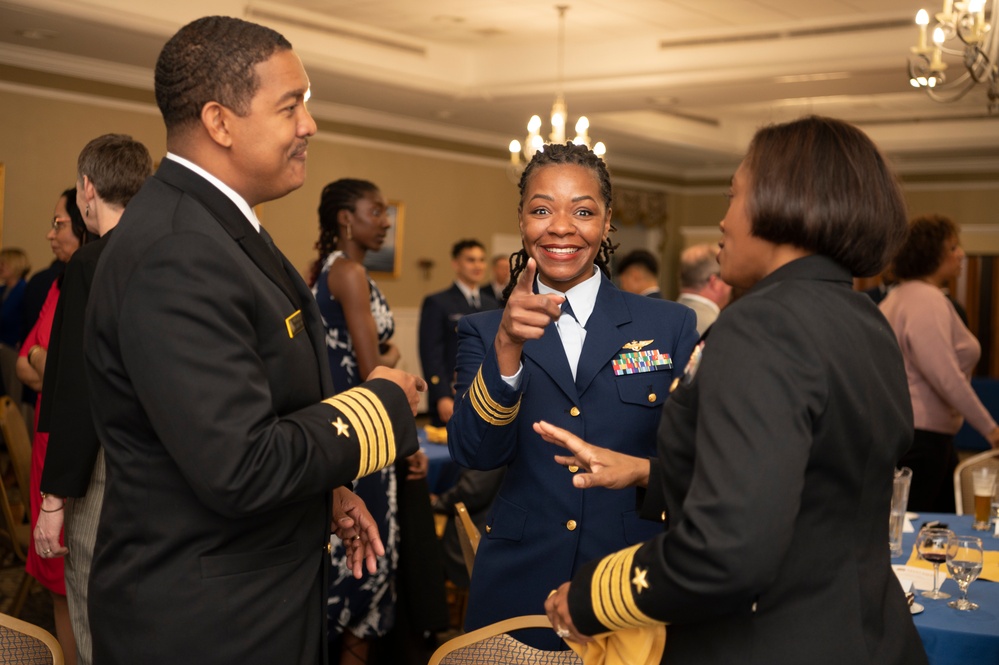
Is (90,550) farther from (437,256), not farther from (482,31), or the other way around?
(437,256)

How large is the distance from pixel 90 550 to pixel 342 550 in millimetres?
1153

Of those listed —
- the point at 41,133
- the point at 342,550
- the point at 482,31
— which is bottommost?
the point at 342,550

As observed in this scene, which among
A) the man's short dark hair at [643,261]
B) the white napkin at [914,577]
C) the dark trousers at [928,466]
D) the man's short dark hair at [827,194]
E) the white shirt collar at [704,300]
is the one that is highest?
the man's short dark hair at [827,194]

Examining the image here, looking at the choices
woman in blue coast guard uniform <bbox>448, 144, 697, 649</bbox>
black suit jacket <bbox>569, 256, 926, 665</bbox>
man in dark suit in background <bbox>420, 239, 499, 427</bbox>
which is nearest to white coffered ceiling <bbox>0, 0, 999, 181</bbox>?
man in dark suit in background <bbox>420, 239, 499, 427</bbox>

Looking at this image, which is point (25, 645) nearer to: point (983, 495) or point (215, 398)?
point (215, 398)

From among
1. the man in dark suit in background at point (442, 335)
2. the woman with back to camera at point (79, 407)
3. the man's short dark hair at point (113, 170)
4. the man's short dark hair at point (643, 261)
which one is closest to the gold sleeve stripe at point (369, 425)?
the woman with back to camera at point (79, 407)

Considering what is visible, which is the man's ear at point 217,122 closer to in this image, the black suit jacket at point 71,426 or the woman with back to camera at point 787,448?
the woman with back to camera at point 787,448

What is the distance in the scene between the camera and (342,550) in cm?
349

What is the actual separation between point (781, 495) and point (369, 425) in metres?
0.66

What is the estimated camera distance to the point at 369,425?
5.05 ft

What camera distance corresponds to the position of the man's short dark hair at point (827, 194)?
4.32ft

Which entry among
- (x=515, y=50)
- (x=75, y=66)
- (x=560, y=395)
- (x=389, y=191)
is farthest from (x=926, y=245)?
(x=389, y=191)

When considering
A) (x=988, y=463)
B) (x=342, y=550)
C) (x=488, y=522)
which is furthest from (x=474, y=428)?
(x=988, y=463)

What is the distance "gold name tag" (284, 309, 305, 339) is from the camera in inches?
60.9
